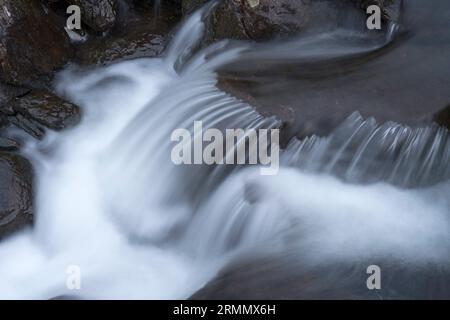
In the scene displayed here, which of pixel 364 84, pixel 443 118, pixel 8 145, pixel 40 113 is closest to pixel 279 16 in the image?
pixel 364 84

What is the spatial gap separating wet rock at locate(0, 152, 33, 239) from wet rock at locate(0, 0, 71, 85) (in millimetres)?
1120

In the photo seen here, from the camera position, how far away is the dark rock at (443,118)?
16.6ft

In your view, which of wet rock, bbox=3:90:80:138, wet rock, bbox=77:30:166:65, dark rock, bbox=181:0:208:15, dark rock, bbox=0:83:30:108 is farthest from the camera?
dark rock, bbox=181:0:208:15

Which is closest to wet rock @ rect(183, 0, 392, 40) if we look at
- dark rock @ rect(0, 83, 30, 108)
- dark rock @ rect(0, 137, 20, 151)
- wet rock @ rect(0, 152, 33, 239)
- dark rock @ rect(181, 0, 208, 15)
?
dark rock @ rect(181, 0, 208, 15)

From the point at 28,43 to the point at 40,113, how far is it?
78 cm

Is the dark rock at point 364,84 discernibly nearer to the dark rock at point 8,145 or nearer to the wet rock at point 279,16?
the wet rock at point 279,16

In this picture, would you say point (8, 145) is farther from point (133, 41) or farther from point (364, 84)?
point (364, 84)

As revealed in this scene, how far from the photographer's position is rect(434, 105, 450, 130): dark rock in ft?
16.6

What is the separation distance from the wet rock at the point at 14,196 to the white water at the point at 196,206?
10cm

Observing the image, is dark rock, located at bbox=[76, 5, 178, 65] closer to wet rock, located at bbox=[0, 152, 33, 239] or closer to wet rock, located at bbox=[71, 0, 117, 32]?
wet rock, located at bbox=[71, 0, 117, 32]

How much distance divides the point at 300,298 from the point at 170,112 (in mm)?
2322

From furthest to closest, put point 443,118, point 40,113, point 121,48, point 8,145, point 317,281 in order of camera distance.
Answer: point 121,48
point 40,113
point 8,145
point 443,118
point 317,281
